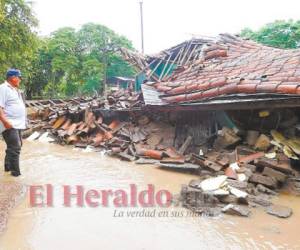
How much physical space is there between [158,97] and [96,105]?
130 inches

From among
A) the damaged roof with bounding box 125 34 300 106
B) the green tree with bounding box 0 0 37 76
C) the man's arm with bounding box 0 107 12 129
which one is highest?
the green tree with bounding box 0 0 37 76

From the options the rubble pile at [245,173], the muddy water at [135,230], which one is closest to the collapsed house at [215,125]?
the rubble pile at [245,173]

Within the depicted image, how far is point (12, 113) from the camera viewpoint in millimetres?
5496

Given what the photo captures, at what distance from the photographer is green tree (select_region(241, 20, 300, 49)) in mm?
20141

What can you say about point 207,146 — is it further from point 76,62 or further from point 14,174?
point 76,62

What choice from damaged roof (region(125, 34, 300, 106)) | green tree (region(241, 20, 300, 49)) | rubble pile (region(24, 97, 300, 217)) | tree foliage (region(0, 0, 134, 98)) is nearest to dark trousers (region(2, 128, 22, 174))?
rubble pile (region(24, 97, 300, 217))

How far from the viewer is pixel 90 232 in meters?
3.78

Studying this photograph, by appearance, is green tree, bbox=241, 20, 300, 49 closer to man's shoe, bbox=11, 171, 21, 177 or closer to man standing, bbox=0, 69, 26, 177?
man standing, bbox=0, 69, 26, 177

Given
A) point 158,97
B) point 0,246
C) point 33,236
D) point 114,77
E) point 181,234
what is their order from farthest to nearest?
point 114,77, point 158,97, point 181,234, point 33,236, point 0,246

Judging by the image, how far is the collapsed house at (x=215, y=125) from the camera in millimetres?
5621

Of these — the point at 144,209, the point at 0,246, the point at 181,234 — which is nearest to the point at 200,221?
the point at 181,234

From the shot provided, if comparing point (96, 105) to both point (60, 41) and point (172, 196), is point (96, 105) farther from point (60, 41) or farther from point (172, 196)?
point (60, 41)

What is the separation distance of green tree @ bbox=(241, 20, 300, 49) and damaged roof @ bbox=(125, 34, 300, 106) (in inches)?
357

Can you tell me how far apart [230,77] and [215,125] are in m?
1.26
